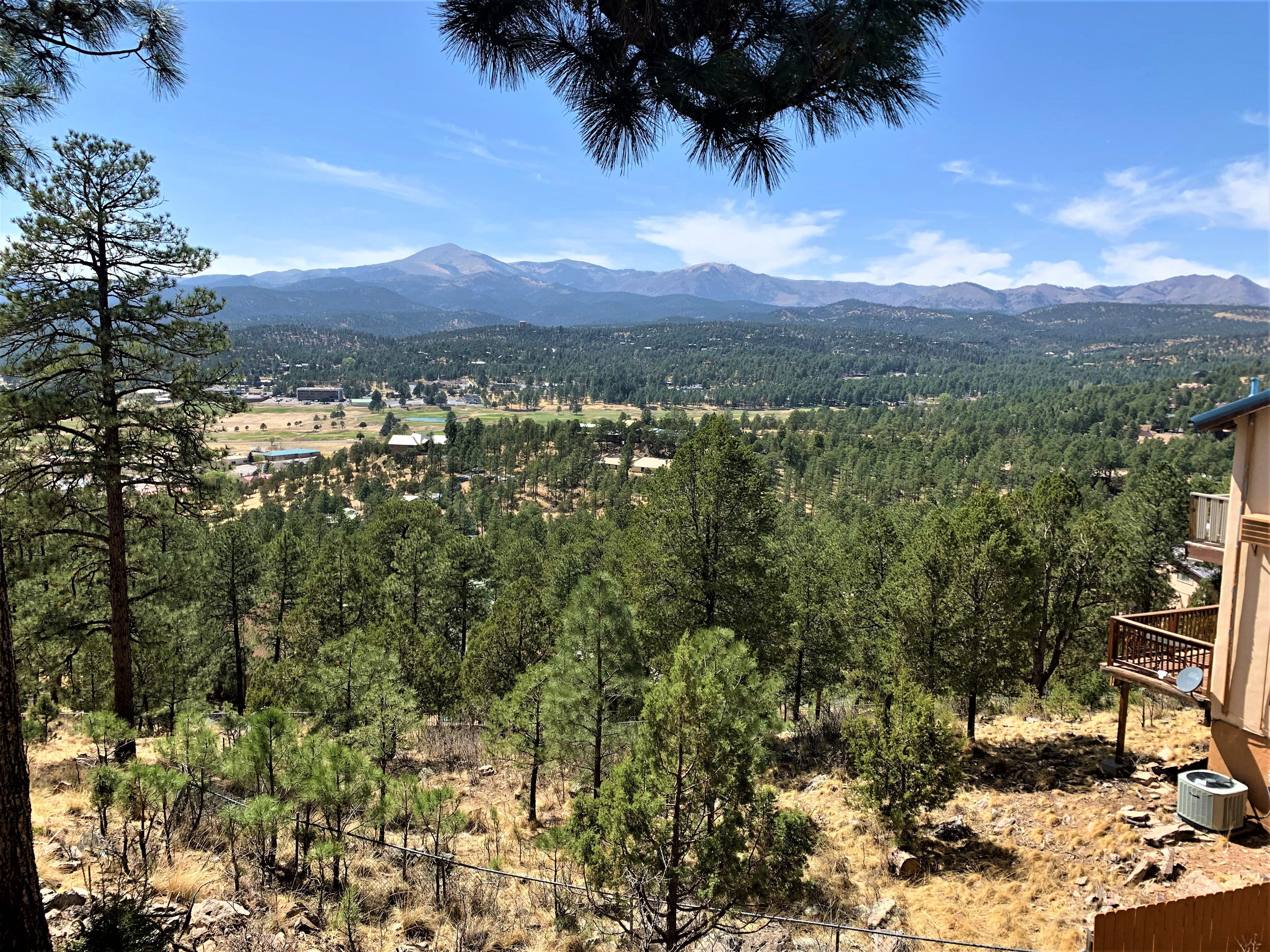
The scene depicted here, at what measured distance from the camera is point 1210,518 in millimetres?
9758

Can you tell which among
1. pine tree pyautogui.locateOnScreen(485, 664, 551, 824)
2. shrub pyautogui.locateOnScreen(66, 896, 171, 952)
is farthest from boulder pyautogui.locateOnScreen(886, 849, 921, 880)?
shrub pyautogui.locateOnScreen(66, 896, 171, 952)

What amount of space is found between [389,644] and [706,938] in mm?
12706

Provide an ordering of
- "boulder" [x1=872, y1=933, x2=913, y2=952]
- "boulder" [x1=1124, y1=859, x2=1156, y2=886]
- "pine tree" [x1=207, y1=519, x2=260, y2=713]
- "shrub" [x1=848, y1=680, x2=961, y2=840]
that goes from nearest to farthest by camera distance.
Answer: "boulder" [x1=872, y1=933, x2=913, y2=952] → "boulder" [x1=1124, y1=859, x2=1156, y2=886] → "shrub" [x1=848, y1=680, x2=961, y2=840] → "pine tree" [x1=207, y1=519, x2=260, y2=713]

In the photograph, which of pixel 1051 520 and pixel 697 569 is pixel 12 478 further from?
pixel 1051 520

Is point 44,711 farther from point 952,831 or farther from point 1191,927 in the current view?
point 1191,927

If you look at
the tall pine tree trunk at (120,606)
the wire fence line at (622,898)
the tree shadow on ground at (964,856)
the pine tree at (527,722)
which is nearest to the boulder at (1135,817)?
the tree shadow on ground at (964,856)

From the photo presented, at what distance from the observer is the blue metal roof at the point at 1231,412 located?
8250 mm

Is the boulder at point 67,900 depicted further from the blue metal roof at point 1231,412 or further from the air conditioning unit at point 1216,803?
the blue metal roof at point 1231,412

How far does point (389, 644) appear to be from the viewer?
1777cm

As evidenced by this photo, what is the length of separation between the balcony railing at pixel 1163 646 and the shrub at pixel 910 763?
301 centimetres

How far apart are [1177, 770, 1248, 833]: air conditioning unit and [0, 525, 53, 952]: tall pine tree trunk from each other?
38.3 feet

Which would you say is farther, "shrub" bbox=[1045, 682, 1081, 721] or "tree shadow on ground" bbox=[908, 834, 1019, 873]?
"shrub" bbox=[1045, 682, 1081, 721]

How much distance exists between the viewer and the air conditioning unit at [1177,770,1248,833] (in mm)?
8297

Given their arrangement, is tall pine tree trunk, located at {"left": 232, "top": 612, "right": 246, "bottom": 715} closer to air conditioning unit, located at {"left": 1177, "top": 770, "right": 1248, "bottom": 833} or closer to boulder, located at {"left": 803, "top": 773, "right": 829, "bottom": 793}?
boulder, located at {"left": 803, "top": 773, "right": 829, "bottom": 793}
